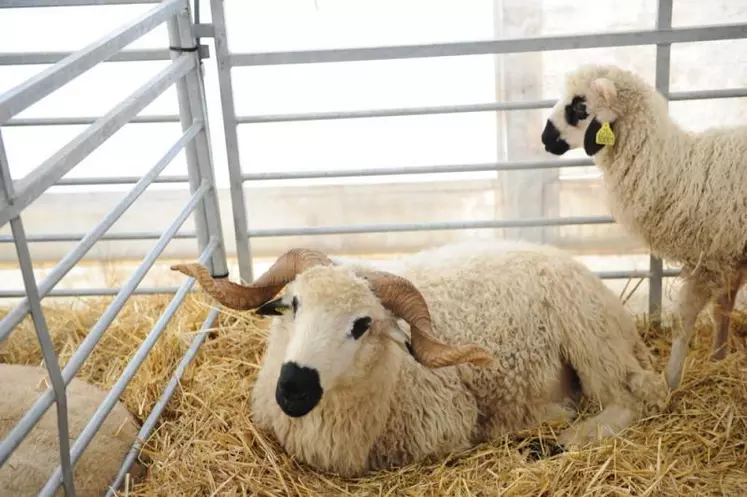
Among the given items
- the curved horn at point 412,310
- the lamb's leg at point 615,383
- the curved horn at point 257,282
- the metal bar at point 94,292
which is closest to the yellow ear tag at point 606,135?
the lamb's leg at point 615,383

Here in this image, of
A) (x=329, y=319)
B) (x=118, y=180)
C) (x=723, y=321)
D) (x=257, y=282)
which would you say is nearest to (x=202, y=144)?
(x=118, y=180)

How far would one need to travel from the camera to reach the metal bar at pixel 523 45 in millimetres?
4000

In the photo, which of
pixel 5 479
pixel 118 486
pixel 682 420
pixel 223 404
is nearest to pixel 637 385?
pixel 682 420

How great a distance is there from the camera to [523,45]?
4035mm

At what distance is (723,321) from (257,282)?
230 centimetres

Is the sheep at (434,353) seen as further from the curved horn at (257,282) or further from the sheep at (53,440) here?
the sheep at (53,440)

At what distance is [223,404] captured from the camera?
3764 millimetres

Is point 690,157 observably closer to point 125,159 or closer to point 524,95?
point 524,95

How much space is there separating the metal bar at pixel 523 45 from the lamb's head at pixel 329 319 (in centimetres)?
128

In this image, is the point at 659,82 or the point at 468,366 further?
the point at 659,82

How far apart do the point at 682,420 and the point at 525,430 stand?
2.20 ft

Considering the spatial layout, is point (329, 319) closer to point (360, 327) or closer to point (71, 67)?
point (360, 327)

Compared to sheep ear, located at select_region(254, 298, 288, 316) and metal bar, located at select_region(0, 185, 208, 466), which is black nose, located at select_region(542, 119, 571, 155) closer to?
Result: sheep ear, located at select_region(254, 298, 288, 316)

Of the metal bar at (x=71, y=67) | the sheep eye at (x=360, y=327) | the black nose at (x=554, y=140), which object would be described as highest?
the metal bar at (x=71, y=67)
